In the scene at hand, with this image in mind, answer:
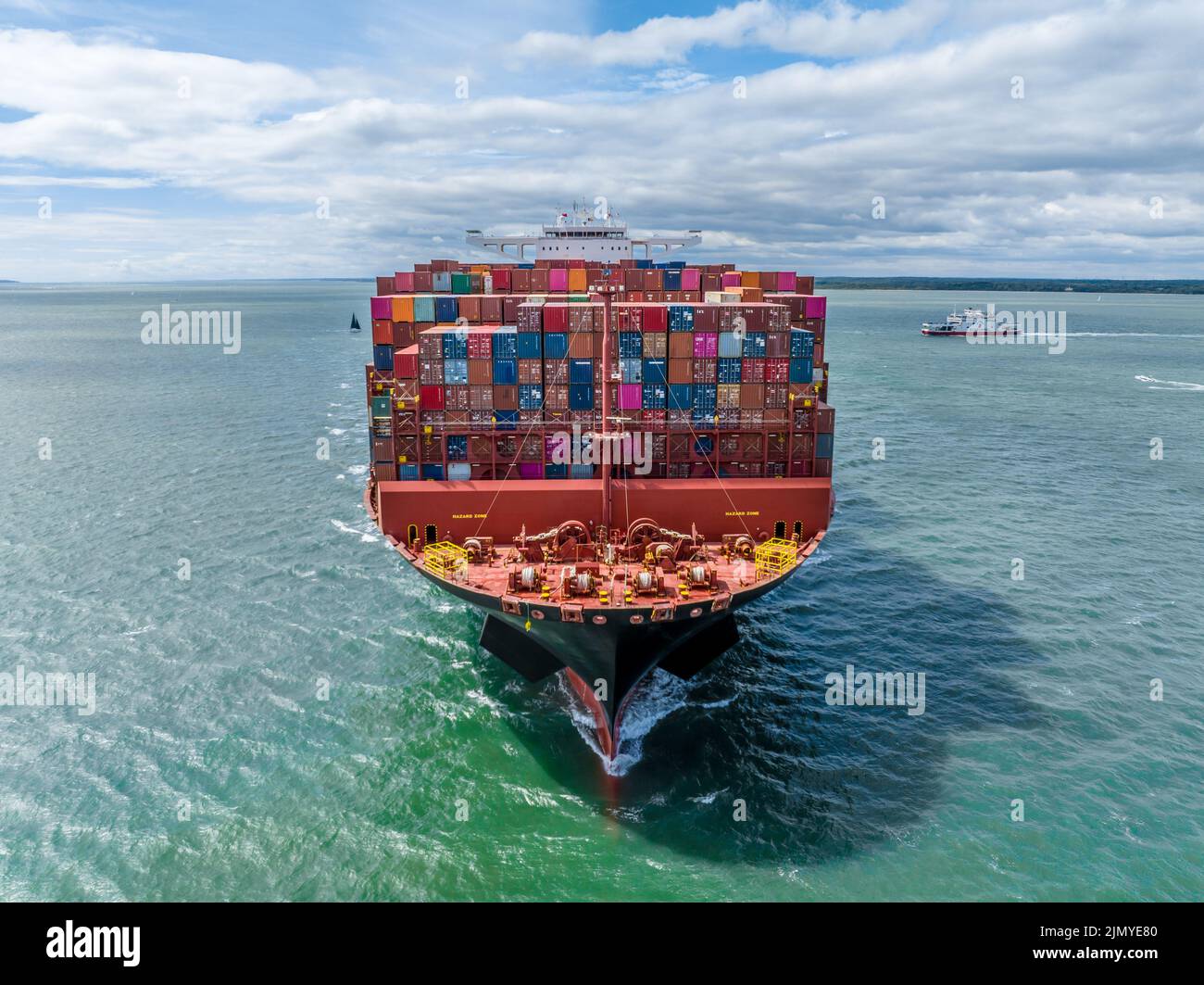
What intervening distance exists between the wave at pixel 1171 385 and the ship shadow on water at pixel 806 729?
71738 millimetres

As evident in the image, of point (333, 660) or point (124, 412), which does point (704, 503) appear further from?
point (124, 412)

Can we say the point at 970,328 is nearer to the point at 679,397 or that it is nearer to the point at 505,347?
the point at 679,397

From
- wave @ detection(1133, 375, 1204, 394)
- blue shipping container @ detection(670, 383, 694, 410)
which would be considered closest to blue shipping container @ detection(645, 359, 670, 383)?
blue shipping container @ detection(670, 383, 694, 410)

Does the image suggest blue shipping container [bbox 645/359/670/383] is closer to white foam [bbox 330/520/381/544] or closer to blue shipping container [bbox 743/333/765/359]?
blue shipping container [bbox 743/333/765/359]

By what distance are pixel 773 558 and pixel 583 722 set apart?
28.0ft

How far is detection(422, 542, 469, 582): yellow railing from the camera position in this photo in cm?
2469

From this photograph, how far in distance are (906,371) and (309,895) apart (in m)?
97.7

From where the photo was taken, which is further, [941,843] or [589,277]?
[589,277]

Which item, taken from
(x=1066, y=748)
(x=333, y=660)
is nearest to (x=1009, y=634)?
(x=1066, y=748)

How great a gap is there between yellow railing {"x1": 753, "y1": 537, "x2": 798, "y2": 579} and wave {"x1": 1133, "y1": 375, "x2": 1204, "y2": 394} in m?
82.5

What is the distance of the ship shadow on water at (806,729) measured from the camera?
20797mm

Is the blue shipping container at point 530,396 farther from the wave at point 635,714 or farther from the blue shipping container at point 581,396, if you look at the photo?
the wave at point 635,714

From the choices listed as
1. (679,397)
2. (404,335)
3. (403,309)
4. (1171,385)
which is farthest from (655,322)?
(1171,385)

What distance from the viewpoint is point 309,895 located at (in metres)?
18.5
